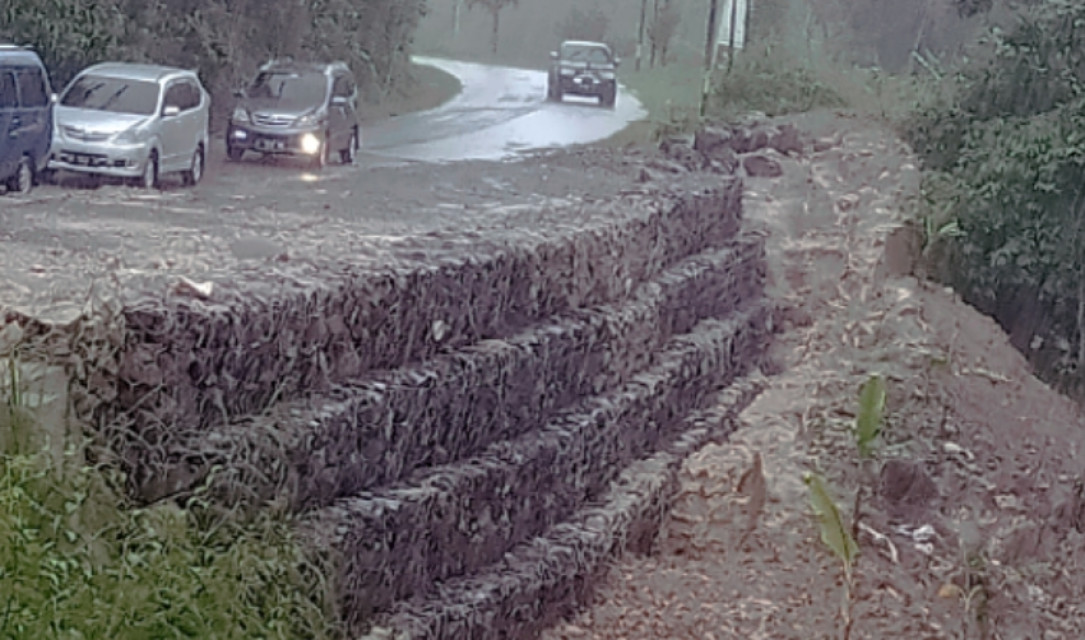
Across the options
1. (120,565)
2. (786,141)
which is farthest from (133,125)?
(120,565)

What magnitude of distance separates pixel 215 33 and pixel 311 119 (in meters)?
4.31

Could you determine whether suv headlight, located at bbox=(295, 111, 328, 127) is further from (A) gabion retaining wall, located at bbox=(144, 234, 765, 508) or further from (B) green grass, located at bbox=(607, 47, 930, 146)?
(A) gabion retaining wall, located at bbox=(144, 234, 765, 508)

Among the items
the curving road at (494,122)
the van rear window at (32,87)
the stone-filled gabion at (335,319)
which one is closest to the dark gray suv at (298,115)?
the curving road at (494,122)

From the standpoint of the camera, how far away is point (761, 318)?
11.4 meters

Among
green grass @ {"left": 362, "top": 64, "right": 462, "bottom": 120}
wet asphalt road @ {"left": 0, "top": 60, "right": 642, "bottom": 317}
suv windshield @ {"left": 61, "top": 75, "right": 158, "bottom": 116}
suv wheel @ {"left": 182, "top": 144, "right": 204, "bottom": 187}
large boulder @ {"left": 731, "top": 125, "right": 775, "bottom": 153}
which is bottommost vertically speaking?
green grass @ {"left": 362, "top": 64, "right": 462, "bottom": 120}

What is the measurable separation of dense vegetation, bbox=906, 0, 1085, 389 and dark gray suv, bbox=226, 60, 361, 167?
8.01m

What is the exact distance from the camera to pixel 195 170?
17.4 m

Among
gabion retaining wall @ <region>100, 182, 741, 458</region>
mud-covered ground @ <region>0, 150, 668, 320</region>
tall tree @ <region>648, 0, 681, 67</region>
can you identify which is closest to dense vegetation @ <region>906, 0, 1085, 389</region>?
mud-covered ground @ <region>0, 150, 668, 320</region>

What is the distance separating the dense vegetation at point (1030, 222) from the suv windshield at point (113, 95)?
336 inches

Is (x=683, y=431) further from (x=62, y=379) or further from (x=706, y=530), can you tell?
(x=62, y=379)

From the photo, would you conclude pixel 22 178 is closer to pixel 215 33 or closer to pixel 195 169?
pixel 195 169

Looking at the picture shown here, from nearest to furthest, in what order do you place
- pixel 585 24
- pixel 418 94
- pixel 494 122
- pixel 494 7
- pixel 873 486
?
pixel 873 486, pixel 494 122, pixel 585 24, pixel 494 7, pixel 418 94

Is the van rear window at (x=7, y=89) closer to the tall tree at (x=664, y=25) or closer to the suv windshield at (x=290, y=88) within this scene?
the suv windshield at (x=290, y=88)

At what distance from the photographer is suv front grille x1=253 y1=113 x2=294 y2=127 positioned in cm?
1970
